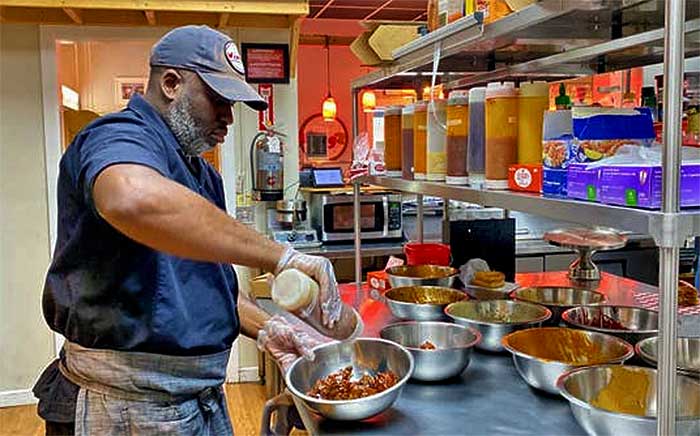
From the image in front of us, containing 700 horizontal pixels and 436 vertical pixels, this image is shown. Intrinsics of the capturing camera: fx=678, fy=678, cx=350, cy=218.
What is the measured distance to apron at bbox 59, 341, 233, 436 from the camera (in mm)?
1563

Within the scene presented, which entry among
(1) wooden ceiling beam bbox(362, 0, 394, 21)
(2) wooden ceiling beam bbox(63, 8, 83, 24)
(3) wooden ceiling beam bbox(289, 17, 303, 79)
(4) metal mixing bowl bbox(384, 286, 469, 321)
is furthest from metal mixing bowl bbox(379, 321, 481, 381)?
(1) wooden ceiling beam bbox(362, 0, 394, 21)

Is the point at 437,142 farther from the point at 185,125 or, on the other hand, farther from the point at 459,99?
the point at 185,125

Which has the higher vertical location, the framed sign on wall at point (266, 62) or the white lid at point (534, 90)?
the framed sign on wall at point (266, 62)

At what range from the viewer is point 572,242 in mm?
2830

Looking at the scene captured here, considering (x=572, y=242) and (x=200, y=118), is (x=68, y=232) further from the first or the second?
(x=572, y=242)

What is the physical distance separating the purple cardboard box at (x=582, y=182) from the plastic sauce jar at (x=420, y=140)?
82 cm

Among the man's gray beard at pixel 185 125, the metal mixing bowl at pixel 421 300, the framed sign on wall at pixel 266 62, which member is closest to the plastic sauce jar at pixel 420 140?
the metal mixing bowl at pixel 421 300

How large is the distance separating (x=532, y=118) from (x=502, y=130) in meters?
0.08

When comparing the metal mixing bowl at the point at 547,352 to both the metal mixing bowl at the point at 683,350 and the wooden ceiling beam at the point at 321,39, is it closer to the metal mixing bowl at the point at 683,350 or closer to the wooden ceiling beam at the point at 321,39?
the metal mixing bowl at the point at 683,350

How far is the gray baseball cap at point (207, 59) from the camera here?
5.14 feet

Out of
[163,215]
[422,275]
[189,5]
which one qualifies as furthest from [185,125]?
[189,5]

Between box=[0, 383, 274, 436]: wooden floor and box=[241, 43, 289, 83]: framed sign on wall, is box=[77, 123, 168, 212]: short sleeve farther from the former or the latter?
box=[241, 43, 289, 83]: framed sign on wall

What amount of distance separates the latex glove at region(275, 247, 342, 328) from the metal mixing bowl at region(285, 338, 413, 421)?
0.19 metres

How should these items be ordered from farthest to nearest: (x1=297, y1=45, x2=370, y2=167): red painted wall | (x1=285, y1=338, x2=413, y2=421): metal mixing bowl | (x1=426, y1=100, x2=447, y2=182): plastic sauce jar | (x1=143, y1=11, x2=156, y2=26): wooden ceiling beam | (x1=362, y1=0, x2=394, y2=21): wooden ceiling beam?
(x1=297, y1=45, x2=370, y2=167): red painted wall, (x1=362, y1=0, x2=394, y2=21): wooden ceiling beam, (x1=143, y1=11, x2=156, y2=26): wooden ceiling beam, (x1=426, y1=100, x2=447, y2=182): plastic sauce jar, (x1=285, y1=338, x2=413, y2=421): metal mixing bowl
